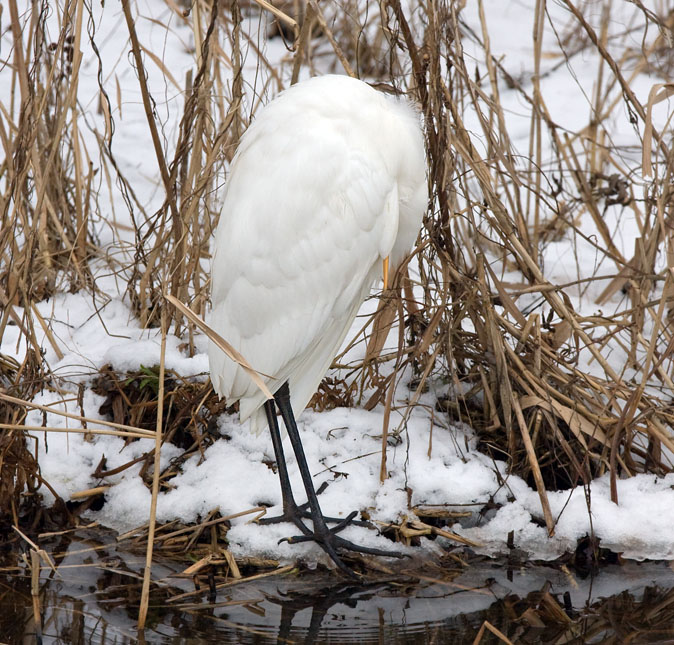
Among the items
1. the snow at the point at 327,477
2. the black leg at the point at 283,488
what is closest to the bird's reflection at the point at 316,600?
the snow at the point at 327,477

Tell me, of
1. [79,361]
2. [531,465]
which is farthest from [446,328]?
[79,361]

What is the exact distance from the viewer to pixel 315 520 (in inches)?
99.8

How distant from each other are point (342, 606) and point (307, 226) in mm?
1065

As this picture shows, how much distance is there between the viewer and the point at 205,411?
9.87 ft

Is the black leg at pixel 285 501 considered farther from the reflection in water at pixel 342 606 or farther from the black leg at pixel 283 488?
the reflection in water at pixel 342 606

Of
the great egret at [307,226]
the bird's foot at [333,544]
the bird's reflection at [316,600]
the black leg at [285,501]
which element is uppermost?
the great egret at [307,226]

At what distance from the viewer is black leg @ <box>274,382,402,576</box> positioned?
2.48 meters

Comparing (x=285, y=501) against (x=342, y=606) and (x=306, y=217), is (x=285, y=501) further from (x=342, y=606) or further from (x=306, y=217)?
(x=306, y=217)

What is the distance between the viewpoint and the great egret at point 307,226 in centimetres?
236

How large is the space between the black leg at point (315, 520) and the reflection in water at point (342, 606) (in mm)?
86

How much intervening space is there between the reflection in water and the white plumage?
0.57m

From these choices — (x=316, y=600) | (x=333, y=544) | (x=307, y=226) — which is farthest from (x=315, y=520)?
(x=307, y=226)

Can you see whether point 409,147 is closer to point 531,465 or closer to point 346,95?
point 346,95

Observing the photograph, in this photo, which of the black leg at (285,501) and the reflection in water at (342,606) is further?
the black leg at (285,501)
